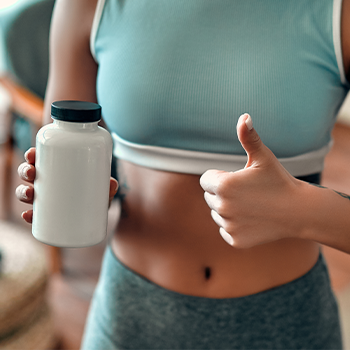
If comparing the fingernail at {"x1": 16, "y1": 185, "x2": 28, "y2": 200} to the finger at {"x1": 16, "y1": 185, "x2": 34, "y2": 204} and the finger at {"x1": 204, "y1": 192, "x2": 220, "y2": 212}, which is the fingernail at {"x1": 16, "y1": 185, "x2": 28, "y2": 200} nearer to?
the finger at {"x1": 16, "y1": 185, "x2": 34, "y2": 204}

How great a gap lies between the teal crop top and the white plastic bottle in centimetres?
19

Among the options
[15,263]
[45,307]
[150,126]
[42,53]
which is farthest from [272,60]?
[42,53]

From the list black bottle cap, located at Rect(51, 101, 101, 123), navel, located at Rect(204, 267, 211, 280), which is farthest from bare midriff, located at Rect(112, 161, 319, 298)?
black bottle cap, located at Rect(51, 101, 101, 123)

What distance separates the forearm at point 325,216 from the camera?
0.54 m

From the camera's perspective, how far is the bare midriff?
2.35ft

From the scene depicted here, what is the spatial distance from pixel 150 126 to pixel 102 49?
0.15 metres

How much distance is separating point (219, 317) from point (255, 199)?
0.29 metres

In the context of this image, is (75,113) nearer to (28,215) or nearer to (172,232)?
(28,215)

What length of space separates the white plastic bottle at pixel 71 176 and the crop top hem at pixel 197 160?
20cm

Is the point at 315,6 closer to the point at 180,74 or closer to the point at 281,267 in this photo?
the point at 180,74

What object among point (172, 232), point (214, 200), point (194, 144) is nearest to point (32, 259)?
point (172, 232)

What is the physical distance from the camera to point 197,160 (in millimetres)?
680

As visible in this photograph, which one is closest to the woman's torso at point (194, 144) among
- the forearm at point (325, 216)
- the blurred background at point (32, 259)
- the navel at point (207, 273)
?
the navel at point (207, 273)

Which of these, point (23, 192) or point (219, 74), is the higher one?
point (219, 74)
